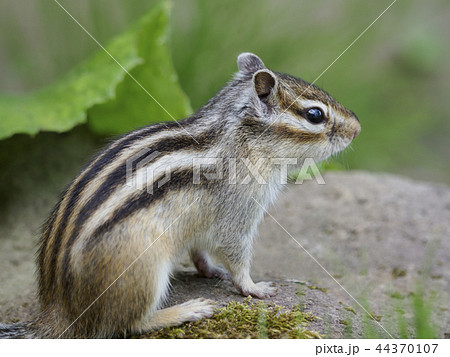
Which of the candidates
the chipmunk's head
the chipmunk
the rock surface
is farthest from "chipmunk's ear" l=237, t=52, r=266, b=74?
the rock surface

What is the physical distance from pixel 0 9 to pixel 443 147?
5505mm

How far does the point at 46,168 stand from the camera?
499cm

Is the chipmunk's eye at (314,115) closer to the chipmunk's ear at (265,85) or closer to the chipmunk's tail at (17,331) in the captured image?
the chipmunk's ear at (265,85)

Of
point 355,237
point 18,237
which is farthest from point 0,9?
point 355,237

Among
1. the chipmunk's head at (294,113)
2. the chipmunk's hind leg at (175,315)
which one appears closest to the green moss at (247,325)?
the chipmunk's hind leg at (175,315)

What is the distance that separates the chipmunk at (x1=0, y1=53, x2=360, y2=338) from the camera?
271 cm

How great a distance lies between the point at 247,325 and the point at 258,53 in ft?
12.5

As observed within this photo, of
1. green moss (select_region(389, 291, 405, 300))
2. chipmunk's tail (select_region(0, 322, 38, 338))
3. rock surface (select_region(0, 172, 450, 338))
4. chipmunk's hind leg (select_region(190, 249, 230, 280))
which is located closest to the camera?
chipmunk's tail (select_region(0, 322, 38, 338))

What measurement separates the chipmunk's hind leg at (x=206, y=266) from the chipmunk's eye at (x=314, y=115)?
1033mm

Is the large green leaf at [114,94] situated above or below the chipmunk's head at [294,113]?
above

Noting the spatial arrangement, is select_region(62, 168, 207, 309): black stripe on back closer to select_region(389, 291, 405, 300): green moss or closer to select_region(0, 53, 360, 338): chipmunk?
select_region(0, 53, 360, 338): chipmunk

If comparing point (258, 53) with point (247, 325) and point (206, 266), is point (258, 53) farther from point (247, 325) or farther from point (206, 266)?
point (247, 325)

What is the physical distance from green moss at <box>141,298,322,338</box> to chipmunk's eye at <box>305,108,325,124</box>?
1.08 m

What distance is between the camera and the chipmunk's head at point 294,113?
3240 mm
